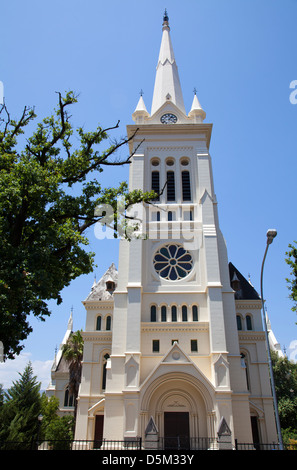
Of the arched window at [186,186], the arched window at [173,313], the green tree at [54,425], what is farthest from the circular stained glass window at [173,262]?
the green tree at [54,425]

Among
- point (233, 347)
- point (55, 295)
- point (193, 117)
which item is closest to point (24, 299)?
point (55, 295)

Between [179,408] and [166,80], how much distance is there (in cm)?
3455

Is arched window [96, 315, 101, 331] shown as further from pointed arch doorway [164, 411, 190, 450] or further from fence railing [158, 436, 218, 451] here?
fence railing [158, 436, 218, 451]

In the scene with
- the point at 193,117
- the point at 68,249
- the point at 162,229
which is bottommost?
the point at 68,249

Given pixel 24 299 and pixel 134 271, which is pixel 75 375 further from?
pixel 24 299

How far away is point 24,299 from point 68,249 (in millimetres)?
2807

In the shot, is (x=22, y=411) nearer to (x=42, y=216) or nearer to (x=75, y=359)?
(x=75, y=359)

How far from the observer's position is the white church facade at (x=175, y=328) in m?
25.1

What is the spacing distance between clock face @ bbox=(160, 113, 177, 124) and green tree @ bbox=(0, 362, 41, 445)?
2673cm

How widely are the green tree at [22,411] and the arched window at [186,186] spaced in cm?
2035

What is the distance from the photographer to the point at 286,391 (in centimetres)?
3909

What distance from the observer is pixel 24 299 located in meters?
12.5

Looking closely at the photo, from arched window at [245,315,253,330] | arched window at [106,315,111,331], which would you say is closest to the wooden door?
arched window at [106,315,111,331]

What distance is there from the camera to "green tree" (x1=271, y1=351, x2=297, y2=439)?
121 feet
